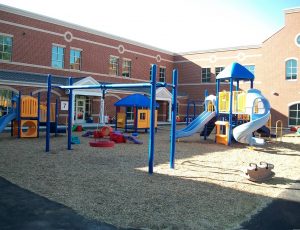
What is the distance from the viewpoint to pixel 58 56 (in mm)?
27109

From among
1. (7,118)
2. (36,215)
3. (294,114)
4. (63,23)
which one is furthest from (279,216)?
(294,114)

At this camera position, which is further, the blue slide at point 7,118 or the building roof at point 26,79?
the building roof at point 26,79

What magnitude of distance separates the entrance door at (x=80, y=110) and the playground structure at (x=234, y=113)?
45.0 ft

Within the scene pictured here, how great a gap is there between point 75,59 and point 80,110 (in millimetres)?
4856

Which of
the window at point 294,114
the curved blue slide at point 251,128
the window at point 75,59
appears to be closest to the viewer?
the curved blue slide at point 251,128

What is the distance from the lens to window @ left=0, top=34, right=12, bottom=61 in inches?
918

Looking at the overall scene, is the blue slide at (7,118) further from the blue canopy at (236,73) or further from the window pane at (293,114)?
the window pane at (293,114)

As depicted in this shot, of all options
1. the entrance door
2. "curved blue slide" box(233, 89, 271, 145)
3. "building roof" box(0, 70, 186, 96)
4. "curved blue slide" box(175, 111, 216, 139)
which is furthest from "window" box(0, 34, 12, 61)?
"curved blue slide" box(233, 89, 271, 145)

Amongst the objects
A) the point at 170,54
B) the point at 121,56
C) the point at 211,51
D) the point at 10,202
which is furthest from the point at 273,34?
the point at 10,202

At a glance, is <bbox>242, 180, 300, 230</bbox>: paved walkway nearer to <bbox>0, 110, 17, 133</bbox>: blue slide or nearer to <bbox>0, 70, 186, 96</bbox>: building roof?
<bbox>0, 110, 17, 133</bbox>: blue slide

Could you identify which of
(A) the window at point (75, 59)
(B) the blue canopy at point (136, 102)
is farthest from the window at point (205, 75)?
(B) the blue canopy at point (136, 102)

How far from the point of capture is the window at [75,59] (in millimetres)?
28109

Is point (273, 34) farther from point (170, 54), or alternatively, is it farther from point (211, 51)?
point (170, 54)

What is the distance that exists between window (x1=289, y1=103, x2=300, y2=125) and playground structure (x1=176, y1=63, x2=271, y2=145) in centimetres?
1469
